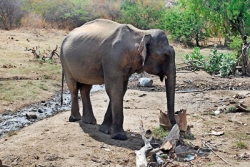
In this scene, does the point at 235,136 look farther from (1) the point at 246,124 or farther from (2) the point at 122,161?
(2) the point at 122,161

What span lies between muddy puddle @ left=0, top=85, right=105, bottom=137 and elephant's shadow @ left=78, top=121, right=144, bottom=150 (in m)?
1.80

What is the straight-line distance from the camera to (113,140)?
780 cm

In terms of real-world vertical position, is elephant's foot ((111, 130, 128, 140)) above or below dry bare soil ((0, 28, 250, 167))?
above

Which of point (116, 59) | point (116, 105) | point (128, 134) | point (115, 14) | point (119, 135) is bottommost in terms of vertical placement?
point (128, 134)

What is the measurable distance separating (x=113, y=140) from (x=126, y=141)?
25 cm

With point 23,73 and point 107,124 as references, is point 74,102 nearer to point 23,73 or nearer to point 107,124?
point 107,124

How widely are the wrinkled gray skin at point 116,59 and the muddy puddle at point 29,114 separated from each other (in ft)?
6.83

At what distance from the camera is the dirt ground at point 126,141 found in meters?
6.73

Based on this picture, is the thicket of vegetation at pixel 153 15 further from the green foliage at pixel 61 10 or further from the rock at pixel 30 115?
the rock at pixel 30 115

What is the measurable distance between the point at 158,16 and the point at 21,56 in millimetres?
17408

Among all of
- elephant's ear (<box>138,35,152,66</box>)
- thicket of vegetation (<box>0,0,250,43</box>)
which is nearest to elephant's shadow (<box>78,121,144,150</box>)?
elephant's ear (<box>138,35,152,66</box>)

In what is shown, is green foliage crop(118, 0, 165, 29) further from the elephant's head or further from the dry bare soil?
the elephant's head

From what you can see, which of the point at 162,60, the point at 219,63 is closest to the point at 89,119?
the point at 162,60

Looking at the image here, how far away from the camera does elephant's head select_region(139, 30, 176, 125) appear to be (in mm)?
7371
